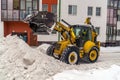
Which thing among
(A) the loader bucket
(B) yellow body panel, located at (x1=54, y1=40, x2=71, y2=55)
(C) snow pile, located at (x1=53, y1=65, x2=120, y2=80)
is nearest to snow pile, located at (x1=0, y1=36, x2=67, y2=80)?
(C) snow pile, located at (x1=53, y1=65, x2=120, y2=80)

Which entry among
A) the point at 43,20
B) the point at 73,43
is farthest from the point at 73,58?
the point at 43,20

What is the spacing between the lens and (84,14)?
152 ft

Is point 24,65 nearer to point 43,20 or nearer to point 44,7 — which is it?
point 43,20

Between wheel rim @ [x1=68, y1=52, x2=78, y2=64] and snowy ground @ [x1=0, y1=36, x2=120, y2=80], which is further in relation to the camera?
wheel rim @ [x1=68, y1=52, x2=78, y2=64]

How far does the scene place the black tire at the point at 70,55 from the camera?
19.5m

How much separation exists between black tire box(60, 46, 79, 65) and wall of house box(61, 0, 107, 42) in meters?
25.3

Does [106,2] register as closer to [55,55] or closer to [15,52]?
[55,55]

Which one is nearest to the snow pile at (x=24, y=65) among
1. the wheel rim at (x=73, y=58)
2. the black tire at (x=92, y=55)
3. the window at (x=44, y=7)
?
the wheel rim at (x=73, y=58)

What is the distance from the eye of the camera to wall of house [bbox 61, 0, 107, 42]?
148ft

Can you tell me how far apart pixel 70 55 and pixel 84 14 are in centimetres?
2712

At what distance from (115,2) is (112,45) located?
256 inches

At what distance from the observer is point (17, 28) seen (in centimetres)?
4462

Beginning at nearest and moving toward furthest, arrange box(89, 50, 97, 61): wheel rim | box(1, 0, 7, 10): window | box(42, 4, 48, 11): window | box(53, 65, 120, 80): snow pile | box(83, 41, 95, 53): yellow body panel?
box(53, 65, 120, 80): snow pile → box(83, 41, 95, 53): yellow body panel → box(89, 50, 97, 61): wheel rim → box(1, 0, 7, 10): window → box(42, 4, 48, 11): window

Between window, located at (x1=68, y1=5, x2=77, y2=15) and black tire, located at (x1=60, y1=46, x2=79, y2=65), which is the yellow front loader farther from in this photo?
window, located at (x1=68, y1=5, x2=77, y2=15)
